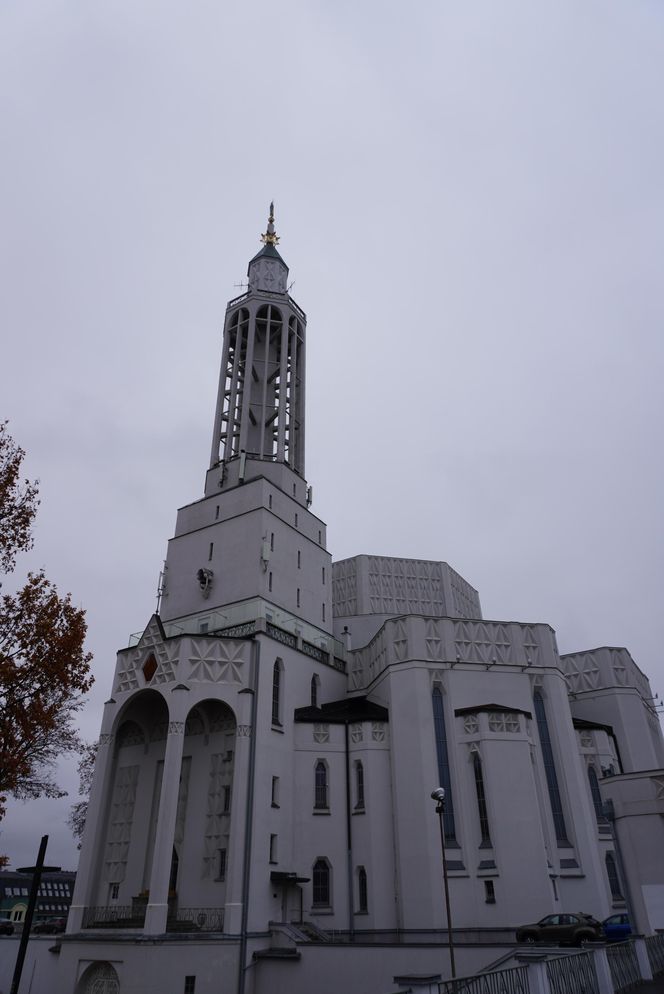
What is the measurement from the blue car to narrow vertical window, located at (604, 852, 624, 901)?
8.44 m

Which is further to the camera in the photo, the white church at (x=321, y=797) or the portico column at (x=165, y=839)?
the portico column at (x=165, y=839)

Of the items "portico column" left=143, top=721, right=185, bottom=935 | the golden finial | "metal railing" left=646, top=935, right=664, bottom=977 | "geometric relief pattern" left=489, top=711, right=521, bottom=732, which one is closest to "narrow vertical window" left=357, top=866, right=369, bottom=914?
"geometric relief pattern" left=489, top=711, right=521, bottom=732

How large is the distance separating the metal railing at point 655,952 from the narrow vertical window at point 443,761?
12.2 meters

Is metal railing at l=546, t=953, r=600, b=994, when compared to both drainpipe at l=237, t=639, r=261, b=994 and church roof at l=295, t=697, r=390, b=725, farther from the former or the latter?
church roof at l=295, t=697, r=390, b=725

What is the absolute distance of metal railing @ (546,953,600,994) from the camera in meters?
14.1

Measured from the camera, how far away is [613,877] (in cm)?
3369

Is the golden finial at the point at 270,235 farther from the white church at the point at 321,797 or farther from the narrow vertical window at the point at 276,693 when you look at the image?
the narrow vertical window at the point at 276,693

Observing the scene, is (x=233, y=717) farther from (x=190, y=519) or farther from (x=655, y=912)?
(x=655, y=912)

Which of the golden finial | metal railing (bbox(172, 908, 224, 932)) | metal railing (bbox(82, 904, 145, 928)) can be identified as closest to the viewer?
metal railing (bbox(172, 908, 224, 932))

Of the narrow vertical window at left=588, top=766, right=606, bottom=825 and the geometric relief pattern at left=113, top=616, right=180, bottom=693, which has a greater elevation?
the geometric relief pattern at left=113, top=616, right=180, bottom=693

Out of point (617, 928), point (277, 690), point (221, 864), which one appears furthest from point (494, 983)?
point (277, 690)

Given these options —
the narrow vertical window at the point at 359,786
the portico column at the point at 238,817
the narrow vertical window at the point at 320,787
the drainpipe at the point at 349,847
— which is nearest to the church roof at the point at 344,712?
the drainpipe at the point at 349,847

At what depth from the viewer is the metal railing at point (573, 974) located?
14.1 metres

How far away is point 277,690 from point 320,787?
5.08 m
